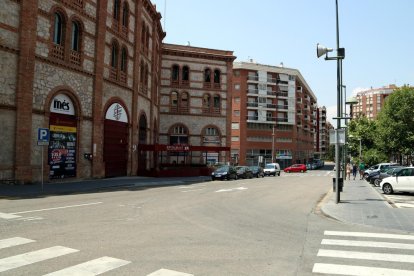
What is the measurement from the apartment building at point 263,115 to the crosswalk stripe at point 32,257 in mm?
66391

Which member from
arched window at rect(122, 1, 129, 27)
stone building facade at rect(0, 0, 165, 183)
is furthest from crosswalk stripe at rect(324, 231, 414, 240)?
arched window at rect(122, 1, 129, 27)

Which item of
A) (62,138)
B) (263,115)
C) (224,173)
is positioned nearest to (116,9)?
(62,138)

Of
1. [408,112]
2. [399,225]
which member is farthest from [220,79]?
[399,225]

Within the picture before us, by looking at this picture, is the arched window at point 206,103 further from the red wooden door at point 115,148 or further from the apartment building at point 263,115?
the apartment building at point 263,115

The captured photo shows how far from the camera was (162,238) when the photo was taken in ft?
26.1

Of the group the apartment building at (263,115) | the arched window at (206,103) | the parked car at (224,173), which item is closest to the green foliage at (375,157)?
the apartment building at (263,115)

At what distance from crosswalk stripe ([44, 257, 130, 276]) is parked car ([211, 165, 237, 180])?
91.3 ft

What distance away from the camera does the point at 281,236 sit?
28.1 feet

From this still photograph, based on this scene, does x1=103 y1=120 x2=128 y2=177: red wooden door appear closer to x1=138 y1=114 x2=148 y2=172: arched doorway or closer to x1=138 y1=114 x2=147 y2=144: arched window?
x1=138 y1=114 x2=148 y2=172: arched doorway

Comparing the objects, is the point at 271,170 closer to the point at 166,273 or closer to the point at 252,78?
the point at 252,78

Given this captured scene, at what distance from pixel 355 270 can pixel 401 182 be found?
53.9 feet

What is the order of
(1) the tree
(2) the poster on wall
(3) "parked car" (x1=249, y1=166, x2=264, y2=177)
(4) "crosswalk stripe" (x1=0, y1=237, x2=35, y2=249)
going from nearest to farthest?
(4) "crosswalk stripe" (x1=0, y1=237, x2=35, y2=249) → (2) the poster on wall → (3) "parked car" (x1=249, y1=166, x2=264, y2=177) → (1) the tree

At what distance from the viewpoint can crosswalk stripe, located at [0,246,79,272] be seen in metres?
5.73

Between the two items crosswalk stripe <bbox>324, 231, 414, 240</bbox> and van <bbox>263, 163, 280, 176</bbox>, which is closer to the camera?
crosswalk stripe <bbox>324, 231, 414, 240</bbox>
